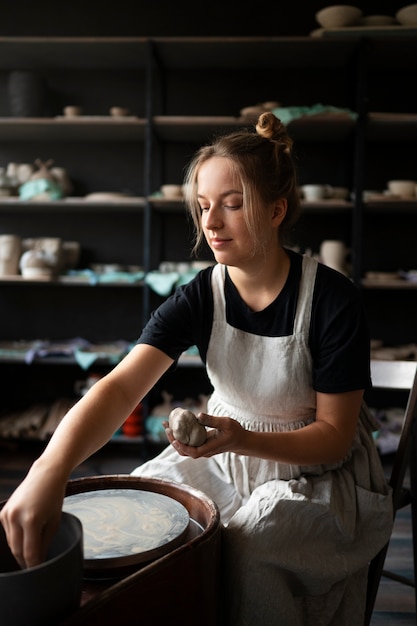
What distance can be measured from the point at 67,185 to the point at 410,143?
2.14 metres

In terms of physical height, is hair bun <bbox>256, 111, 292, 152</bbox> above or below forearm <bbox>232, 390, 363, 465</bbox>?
above

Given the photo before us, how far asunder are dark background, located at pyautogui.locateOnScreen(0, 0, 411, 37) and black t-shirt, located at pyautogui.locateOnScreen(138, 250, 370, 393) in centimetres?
271

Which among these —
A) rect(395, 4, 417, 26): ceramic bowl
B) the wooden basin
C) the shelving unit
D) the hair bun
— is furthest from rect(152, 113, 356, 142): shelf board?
the wooden basin

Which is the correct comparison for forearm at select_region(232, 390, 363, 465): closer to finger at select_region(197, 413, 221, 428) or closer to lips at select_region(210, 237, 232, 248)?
finger at select_region(197, 413, 221, 428)

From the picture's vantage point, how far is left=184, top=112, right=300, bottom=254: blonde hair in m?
1.14

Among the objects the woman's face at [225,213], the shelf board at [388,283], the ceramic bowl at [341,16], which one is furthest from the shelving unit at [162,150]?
the woman's face at [225,213]

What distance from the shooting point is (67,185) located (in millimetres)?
3443

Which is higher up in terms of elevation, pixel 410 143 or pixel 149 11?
pixel 149 11

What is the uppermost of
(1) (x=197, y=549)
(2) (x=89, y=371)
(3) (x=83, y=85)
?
(3) (x=83, y=85)

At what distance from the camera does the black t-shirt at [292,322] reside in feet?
3.74

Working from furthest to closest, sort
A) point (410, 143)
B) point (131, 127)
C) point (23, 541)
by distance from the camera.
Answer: point (410, 143), point (131, 127), point (23, 541)

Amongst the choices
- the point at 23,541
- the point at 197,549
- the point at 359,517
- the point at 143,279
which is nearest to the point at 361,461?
the point at 359,517

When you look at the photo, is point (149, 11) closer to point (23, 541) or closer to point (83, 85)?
point (83, 85)

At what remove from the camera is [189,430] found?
921 mm
